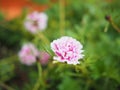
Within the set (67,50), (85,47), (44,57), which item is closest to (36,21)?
(44,57)

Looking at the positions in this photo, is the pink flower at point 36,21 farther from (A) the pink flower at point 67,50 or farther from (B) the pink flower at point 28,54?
(A) the pink flower at point 67,50

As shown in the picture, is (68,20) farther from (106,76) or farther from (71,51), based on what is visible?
(71,51)

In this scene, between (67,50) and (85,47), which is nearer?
(67,50)

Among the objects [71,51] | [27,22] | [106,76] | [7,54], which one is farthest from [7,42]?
[71,51]

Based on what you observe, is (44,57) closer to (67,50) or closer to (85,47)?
(85,47)

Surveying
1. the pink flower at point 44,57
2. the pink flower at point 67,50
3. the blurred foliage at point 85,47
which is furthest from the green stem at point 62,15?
the pink flower at point 67,50

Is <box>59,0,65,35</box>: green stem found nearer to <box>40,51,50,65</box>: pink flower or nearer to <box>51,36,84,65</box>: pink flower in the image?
<box>40,51,50,65</box>: pink flower
